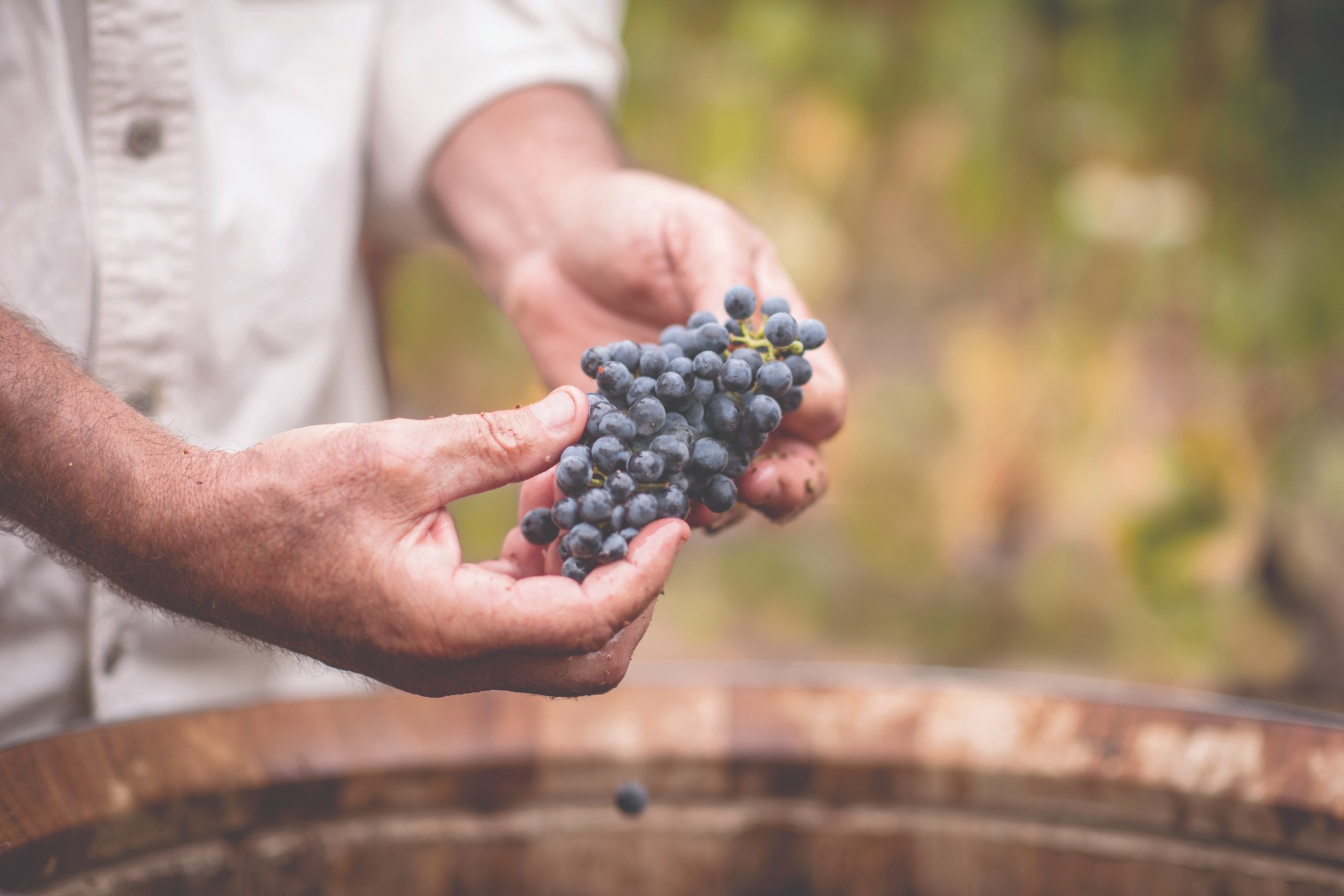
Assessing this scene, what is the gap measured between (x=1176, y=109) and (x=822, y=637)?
→ 1762 mm

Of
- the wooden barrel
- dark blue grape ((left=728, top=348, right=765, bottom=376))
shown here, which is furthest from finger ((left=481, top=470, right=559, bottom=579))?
the wooden barrel

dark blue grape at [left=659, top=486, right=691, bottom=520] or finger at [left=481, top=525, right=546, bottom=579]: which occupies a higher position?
dark blue grape at [left=659, top=486, right=691, bottom=520]

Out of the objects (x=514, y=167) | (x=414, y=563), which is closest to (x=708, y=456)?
(x=414, y=563)

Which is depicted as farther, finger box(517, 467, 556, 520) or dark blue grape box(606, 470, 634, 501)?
finger box(517, 467, 556, 520)

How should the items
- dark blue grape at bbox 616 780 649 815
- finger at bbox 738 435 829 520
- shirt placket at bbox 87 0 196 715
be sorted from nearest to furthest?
1. finger at bbox 738 435 829 520
2. dark blue grape at bbox 616 780 649 815
3. shirt placket at bbox 87 0 196 715

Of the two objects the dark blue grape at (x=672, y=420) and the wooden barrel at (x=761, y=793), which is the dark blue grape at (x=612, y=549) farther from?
the wooden barrel at (x=761, y=793)

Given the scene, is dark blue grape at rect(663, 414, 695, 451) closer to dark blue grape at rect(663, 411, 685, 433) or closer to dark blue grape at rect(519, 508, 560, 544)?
dark blue grape at rect(663, 411, 685, 433)

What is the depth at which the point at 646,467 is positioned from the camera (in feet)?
2.76

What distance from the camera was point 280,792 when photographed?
107 centimetres

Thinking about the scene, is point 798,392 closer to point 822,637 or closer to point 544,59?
point 544,59

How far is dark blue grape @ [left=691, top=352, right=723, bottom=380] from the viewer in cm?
90

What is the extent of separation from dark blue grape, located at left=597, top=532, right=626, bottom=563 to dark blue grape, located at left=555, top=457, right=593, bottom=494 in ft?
0.17

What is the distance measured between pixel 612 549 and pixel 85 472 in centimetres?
45

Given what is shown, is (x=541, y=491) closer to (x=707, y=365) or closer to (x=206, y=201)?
(x=707, y=365)
